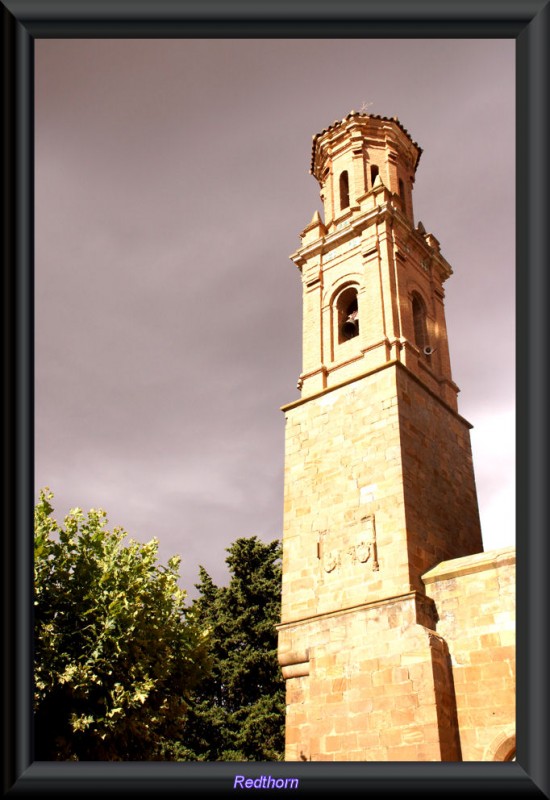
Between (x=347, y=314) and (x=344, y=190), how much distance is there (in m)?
5.44

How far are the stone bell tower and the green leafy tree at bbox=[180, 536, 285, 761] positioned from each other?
9.93 metres

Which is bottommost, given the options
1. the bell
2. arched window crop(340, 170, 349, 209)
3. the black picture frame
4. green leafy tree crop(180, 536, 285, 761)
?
green leafy tree crop(180, 536, 285, 761)

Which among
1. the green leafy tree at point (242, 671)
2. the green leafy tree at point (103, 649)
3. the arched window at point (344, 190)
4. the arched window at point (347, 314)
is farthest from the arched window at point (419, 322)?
the green leafy tree at point (242, 671)

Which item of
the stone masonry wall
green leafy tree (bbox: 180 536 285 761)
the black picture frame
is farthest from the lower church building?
the black picture frame

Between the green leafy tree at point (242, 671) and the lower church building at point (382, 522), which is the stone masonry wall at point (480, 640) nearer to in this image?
the lower church building at point (382, 522)

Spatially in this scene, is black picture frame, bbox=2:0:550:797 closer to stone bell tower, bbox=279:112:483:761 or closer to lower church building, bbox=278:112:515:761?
lower church building, bbox=278:112:515:761

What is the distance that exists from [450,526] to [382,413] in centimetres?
334

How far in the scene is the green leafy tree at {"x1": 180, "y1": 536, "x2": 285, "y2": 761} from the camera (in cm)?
2631

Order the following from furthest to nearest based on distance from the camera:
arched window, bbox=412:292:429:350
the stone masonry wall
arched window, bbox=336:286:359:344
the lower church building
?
arched window, bbox=412:292:429:350 → arched window, bbox=336:286:359:344 → the lower church building → the stone masonry wall

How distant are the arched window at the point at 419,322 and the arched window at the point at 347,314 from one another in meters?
1.94

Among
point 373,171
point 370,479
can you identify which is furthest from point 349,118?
point 370,479
